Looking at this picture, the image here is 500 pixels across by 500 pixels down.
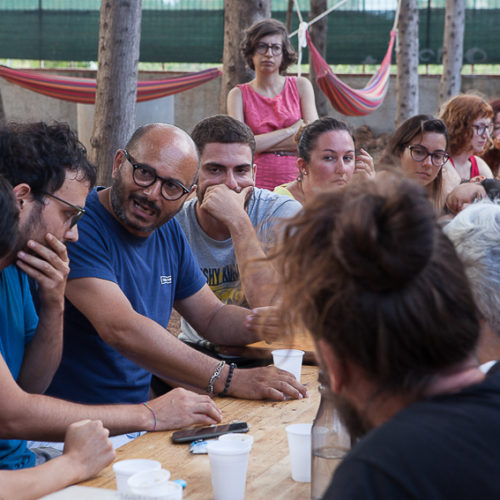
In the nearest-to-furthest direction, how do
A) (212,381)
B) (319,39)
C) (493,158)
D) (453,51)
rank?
(212,381) → (493,158) → (319,39) → (453,51)

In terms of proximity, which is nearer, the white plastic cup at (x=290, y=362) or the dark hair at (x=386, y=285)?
the dark hair at (x=386, y=285)

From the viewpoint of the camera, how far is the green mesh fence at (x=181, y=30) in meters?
11.2

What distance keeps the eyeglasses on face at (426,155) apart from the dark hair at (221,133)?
143 cm

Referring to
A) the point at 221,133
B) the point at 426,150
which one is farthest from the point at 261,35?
the point at 221,133

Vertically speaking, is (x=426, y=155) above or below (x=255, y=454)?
Answer: above

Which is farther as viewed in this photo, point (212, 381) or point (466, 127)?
point (466, 127)

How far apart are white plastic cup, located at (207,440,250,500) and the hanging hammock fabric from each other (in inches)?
220

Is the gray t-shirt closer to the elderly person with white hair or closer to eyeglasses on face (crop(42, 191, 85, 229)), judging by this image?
eyeglasses on face (crop(42, 191, 85, 229))

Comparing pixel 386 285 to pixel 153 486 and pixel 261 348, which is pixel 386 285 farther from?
pixel 261 348

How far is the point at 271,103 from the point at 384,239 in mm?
4317

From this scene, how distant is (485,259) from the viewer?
1.61m

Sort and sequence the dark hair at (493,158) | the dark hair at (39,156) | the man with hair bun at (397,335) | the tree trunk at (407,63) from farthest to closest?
the tree trunk at (407,63)
the dark hair at (493,158)
the dark hair at (39,156)
the man with hair bun at (397,335)

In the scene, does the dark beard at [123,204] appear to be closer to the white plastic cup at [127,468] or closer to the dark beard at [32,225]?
the dark beard at [32,225]

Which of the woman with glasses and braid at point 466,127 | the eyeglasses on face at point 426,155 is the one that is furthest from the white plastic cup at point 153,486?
the woman with glasses and braid at point 466,127
